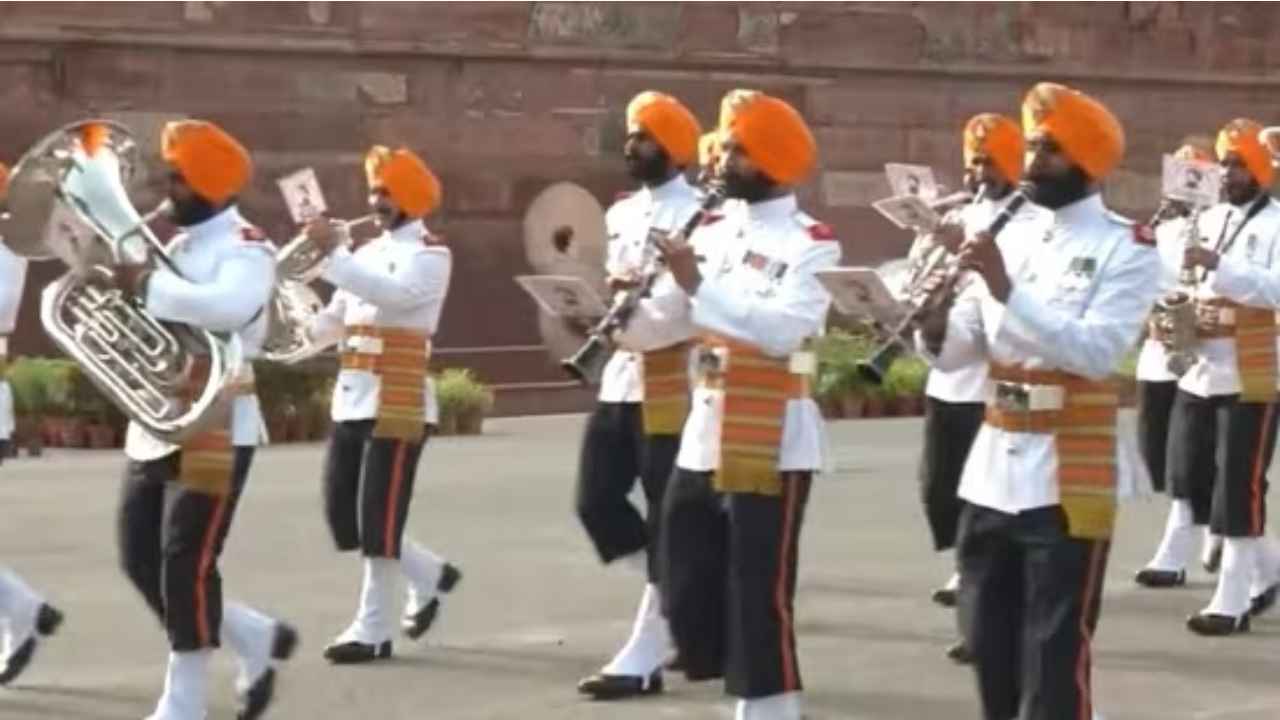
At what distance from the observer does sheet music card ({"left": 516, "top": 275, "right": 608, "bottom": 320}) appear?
1015 centimetres

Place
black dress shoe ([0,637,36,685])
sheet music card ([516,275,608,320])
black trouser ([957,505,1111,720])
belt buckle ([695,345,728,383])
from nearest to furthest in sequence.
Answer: black trouser ([957,505,1111,720]) → belt buckle ([695,345,728,383]) → sheet music card ([516,275,608,320]) → black dress shoe ([0,637,36,685])

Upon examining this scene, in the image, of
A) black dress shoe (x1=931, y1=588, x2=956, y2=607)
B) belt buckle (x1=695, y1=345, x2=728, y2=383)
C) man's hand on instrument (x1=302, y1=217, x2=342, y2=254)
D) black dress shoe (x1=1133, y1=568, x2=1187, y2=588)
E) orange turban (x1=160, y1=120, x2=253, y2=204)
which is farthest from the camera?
black dress shoe (x1=1133, y1=568, x2=1187, y2=588)

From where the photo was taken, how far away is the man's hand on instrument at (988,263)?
25.0ft

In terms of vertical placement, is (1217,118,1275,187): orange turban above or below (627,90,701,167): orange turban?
below

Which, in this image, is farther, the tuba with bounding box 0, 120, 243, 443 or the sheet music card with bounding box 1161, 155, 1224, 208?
the sheet music card with bounding box 1161, 155, 1224, 208

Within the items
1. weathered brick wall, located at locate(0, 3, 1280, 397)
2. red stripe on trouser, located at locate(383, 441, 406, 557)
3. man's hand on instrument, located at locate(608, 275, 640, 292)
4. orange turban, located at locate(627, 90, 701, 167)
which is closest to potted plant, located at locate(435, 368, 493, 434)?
weathered brick wall, located at locate(0, 3, 1280, 397)

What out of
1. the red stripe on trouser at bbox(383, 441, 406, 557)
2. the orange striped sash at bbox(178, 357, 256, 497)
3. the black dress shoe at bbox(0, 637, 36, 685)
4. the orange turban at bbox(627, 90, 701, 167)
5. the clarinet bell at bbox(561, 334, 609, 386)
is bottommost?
the black dress shoe at bbox(0, 637, 36, 685)

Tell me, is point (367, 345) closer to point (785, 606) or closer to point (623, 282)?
point (623, 282)

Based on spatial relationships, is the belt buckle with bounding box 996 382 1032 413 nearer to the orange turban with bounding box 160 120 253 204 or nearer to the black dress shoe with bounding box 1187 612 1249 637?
the orange turban with bounding box 160 120 253 204

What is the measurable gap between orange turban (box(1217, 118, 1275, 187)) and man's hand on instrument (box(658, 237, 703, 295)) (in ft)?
13.6

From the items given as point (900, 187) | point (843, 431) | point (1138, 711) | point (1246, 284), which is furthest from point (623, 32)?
point (1138, 711)

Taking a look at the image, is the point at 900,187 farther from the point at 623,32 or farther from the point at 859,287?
the point at 623,32

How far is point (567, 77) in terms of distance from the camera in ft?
84.8

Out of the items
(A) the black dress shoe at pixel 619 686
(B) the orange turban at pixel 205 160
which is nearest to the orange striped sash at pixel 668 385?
(A) the black dress shoe at pixel 619 686
